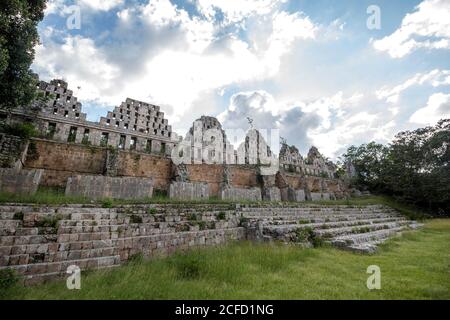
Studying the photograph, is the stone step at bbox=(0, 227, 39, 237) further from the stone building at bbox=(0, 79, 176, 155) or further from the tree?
the stone building at bbox=(0, 79, 176, 155)

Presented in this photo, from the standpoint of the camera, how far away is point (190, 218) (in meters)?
8.72

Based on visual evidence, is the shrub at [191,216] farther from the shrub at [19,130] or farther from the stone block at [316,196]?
the stone block at [316,196]

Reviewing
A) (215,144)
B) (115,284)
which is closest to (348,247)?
Result: (115,284)

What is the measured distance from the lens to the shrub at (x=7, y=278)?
11.9 ft

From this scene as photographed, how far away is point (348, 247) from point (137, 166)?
14615 mm

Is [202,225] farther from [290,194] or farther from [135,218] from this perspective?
[290,194]

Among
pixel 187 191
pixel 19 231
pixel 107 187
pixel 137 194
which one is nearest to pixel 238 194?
pixel 187 191

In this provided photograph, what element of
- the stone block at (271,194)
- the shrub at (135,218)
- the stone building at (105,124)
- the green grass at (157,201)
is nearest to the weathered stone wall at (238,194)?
the green grass at (157,201)

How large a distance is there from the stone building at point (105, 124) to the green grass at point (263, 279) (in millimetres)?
14141

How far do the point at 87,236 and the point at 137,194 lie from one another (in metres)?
6.78

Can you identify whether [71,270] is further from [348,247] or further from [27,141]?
[27,141]

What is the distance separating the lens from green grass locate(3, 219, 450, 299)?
3.71 metres

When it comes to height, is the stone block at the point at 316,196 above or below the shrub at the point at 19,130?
below

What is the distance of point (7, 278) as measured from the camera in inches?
146
